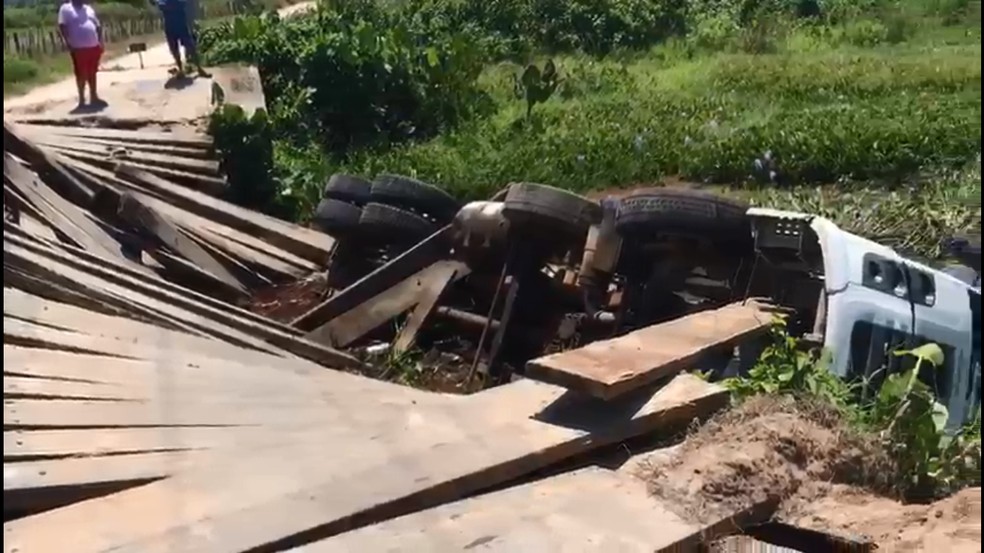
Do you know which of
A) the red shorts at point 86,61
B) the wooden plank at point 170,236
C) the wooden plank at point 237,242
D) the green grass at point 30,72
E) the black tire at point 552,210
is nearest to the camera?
the black tire at point 552,210

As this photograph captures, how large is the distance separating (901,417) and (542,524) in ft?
5.76

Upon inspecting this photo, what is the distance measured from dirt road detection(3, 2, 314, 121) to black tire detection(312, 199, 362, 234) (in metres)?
4.49

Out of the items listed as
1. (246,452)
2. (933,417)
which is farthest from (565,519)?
(933,417)

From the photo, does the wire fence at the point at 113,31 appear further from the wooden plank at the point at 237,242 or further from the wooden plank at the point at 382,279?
the wooden plank at the point at 382,279

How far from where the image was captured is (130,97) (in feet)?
55.0

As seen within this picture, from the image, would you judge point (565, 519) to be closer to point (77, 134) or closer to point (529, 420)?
point (529, 420)

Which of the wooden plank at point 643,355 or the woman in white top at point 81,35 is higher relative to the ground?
the woman in white top at point 81,35

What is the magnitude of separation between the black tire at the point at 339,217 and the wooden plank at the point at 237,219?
1.01 m

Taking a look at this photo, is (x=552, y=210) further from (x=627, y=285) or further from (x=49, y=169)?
(x=49, y=169)

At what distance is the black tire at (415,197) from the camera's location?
11.6 meters

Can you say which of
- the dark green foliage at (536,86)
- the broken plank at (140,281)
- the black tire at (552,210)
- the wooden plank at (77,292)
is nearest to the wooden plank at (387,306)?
the broken plank at (140,281)

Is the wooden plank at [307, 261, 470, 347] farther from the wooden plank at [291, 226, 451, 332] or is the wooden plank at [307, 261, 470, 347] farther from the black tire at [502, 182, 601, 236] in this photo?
the black tire at [502, 182, 601, 236]

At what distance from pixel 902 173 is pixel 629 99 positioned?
5079mm

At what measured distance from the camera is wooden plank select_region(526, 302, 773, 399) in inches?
208
